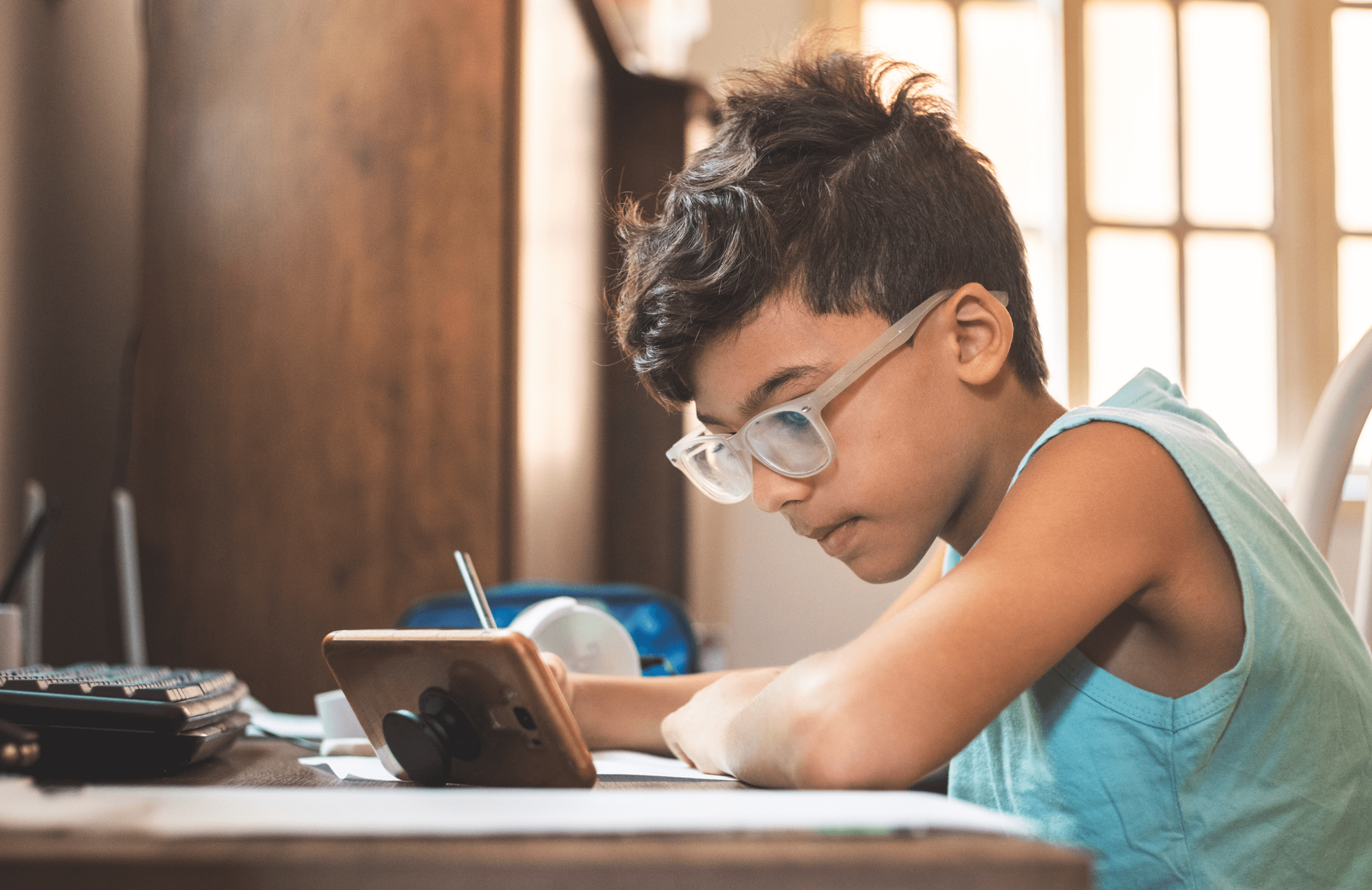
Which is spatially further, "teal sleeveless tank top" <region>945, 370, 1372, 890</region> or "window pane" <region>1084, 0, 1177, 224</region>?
"window pane" <region>1084, 0, 1177, 224</region>

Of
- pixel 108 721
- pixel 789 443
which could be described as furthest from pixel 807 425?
pixel 108 721

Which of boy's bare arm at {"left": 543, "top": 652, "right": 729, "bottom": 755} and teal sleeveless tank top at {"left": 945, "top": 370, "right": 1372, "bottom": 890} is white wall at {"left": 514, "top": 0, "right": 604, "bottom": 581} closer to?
boy's bare arm at {"left": 543, "top": 652, "right": 729, "bottom": 755}

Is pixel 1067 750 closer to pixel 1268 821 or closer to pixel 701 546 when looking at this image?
pixel 1268 821

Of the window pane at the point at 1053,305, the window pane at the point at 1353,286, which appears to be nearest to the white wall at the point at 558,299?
the window pane at the point at 1053,305

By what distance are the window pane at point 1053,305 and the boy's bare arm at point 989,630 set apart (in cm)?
232

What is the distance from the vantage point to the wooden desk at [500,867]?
0.24 m

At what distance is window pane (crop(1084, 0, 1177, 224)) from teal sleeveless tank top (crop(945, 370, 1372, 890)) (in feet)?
8.15

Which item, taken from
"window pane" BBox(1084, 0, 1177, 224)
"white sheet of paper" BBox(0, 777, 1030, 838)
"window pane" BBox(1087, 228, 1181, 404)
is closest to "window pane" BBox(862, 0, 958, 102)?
"window pane" BBox(1084, 0, 1177, 224)

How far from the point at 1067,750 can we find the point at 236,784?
473 millimetres

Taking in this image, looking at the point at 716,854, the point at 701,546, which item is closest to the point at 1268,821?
the point at 716,854

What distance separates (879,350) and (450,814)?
0.49 m

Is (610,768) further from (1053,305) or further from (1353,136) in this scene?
(1353,136)

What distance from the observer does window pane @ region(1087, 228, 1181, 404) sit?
2834 millimetres

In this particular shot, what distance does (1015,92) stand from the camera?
2904 millimetres
